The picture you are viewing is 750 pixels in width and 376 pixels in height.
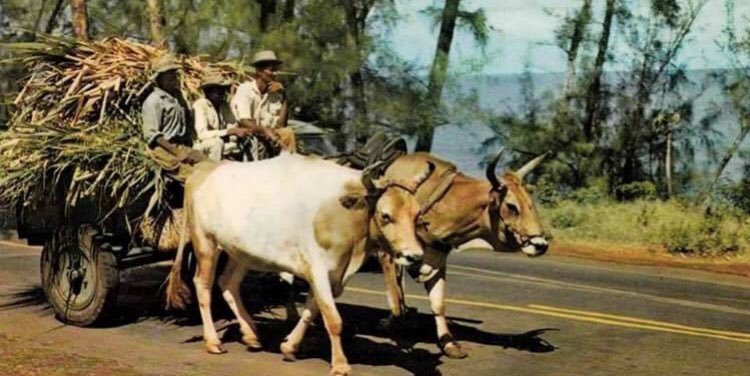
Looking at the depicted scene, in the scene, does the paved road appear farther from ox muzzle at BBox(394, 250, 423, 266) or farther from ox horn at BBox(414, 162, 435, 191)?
ox horn at BBox(414, 162, 435, 191)

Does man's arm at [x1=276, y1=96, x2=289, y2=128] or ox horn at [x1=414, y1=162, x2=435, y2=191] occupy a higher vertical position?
man's arm at [x1=276, y1=96, x2=289, y2=128]

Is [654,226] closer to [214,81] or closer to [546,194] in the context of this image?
[546,194]

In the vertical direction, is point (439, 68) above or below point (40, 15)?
below

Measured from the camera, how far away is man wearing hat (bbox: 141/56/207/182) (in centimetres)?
1066

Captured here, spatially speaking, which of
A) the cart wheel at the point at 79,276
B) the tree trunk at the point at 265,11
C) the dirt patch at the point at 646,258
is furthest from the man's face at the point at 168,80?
the tree trunk at the point at 265,11

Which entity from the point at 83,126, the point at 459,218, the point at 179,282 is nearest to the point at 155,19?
the point at 83,126

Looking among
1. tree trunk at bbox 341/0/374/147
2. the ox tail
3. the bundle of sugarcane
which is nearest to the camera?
the ox tail

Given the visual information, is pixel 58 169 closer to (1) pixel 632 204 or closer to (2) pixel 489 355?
(2) pixel 489 355

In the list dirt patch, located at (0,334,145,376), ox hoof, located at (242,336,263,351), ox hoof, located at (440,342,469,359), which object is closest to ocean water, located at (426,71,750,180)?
ox hoof, located at (440,342,469,359)

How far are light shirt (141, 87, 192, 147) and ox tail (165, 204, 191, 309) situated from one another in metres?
0.88

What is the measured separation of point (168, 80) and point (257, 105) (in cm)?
82

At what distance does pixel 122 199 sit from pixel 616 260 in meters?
11.0

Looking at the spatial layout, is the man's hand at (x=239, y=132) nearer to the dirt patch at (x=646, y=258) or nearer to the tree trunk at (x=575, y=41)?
the dirt patch at (x=646, y=258)

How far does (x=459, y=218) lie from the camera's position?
10094 mm
